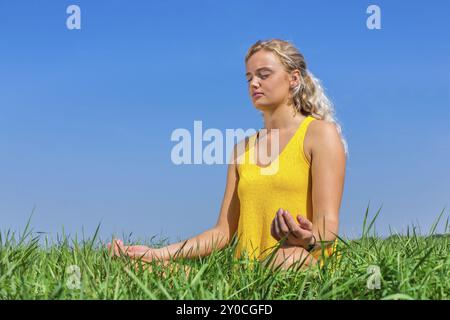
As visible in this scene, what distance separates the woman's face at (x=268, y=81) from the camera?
3.77 metres

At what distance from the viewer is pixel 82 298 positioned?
2.08m

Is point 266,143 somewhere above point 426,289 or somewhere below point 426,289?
above

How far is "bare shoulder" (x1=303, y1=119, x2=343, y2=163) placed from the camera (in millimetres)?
3531

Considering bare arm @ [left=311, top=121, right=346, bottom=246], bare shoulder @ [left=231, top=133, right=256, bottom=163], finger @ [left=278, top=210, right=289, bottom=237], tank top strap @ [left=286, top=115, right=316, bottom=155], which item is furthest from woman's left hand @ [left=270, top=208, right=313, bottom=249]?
bare shoulder @ [left=231, top=133, right=256, bottom=163]

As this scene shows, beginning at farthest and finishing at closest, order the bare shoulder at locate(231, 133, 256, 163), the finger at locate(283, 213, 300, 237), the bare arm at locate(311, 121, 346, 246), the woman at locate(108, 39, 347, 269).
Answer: the bare shoulder at locate(231, 133, 256, 163), the woman at locate(108, 39, 347, 269), the bare arm at locate(311, 121, 346, 246), the finger at locate(283, 213, 300, 237)

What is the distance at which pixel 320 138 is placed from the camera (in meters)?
3.58

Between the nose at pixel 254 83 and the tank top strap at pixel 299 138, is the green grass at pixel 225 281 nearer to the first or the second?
the tank top strap at pixel 299 138

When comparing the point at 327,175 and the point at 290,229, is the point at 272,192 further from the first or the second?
the point at 290,229

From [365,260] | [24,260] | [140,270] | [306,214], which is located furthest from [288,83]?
[24,260]

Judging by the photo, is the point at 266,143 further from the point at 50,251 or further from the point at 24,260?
the point at 24,260

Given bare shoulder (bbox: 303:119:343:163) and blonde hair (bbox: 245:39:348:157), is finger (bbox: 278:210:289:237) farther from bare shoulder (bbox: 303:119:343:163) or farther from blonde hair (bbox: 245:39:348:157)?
blonde hair (bbox: 245:39:348:157)

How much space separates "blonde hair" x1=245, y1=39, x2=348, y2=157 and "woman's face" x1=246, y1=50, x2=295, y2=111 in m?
0.05
